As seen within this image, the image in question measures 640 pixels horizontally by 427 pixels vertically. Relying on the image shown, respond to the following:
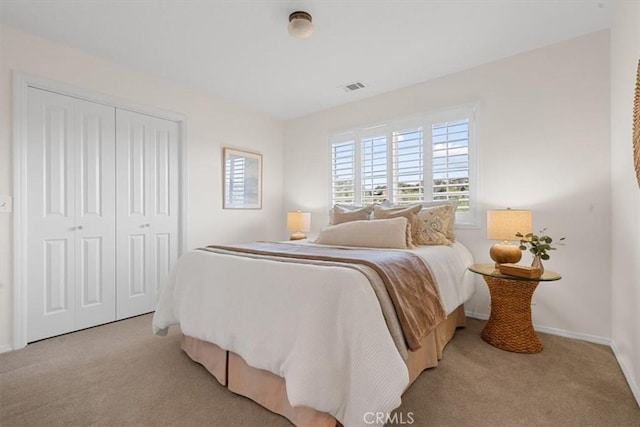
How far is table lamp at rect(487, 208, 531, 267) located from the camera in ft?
7.63

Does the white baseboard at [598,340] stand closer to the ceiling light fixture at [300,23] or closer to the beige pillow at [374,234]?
the beige pillow at [374,234]

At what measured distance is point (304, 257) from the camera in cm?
185

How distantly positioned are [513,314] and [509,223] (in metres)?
0.70

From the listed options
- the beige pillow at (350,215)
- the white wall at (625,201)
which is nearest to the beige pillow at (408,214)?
the beige pillow at (350,215)

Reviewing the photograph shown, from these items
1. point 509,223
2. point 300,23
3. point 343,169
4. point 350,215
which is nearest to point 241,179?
point 343,169

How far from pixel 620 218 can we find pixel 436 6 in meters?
1.97

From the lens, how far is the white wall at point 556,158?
2395 mm

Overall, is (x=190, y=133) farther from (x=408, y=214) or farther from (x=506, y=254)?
(x=506, y=254)

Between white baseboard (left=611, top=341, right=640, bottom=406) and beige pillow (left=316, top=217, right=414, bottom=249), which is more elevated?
beige pillow (left=316, top=217, right=414, bottom=249)

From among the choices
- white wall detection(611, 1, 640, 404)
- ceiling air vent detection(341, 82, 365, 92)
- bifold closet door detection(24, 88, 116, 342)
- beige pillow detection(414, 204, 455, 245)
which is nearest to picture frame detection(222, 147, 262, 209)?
bifold closet door detection(24, 88, 116, 342)

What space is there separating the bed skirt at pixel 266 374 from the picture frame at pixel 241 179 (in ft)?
6.96

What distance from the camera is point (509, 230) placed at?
2387 mm

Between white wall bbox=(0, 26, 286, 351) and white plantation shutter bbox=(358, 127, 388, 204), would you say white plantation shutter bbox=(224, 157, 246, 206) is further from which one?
white plantation shutter bbox=(358, 127, 388, 204)

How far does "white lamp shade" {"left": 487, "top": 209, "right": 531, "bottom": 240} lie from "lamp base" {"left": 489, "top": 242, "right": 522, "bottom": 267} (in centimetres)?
8
